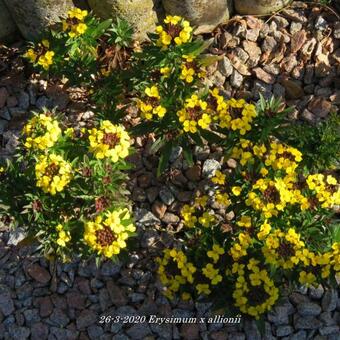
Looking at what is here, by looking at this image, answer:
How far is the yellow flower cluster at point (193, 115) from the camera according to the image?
10.6 feet

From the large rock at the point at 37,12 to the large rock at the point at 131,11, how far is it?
0.70 ft

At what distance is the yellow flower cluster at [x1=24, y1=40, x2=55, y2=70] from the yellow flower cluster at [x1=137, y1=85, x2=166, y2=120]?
2.30ft

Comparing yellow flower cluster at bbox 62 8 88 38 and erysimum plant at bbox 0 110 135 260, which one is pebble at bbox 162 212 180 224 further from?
yellow flower cluster at bbox 62 8 88 38

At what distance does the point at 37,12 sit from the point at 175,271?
2.04m

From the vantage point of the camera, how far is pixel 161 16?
4.23 m

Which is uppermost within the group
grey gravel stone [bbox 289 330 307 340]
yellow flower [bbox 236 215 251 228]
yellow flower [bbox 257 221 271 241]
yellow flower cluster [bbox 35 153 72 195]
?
yellow flower cluster [bbox 35 153 72 195]

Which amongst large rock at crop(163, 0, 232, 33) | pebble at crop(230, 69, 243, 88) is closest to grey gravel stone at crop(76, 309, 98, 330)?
pebble at crop(230, 69, 243, 88)


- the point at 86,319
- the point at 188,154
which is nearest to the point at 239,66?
the point at 188,154

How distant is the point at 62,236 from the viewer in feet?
10.3

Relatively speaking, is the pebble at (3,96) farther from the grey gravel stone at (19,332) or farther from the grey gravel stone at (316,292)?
the grey gravel stone at (316,292)

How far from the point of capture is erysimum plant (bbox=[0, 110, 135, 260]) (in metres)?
3.05

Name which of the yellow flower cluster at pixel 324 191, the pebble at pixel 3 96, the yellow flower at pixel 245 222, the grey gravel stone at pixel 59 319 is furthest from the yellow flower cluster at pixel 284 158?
the pebble at pixel 3 96

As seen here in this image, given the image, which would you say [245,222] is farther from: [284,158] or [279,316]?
[279,316]

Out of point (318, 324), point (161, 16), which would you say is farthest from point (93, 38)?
point (318, 324)
